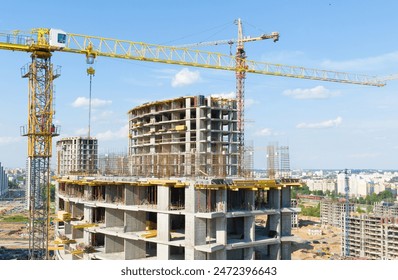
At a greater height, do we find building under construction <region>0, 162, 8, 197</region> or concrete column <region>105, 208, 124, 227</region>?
concrete column <region>105, 208, 124, 227</region>

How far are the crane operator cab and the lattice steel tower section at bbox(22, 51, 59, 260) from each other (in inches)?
52.9

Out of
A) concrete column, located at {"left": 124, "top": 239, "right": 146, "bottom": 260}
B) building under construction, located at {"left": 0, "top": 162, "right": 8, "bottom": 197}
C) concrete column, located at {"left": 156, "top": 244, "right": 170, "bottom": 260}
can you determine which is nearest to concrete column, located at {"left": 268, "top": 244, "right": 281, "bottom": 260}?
concrete column, located at {"left": 156, "top": 244, "right": 170, "bottom": 260}

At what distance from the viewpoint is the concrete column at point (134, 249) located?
2462 centimetres

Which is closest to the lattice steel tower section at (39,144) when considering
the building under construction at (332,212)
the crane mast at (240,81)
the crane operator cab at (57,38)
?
the crane operator cab at (57,38)

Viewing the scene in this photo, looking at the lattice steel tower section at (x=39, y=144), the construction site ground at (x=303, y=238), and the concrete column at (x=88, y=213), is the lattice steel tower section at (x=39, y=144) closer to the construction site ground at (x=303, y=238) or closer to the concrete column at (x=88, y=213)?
the concrete column at (x=88, y=213)

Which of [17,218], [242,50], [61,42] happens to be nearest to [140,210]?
[61,42]

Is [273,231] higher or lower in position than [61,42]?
lower

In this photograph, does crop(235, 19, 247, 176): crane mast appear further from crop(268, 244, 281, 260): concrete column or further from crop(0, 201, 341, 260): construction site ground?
crop(268, 244, 281, 260): concrete column

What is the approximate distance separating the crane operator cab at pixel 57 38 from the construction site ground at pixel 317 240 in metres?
32.2

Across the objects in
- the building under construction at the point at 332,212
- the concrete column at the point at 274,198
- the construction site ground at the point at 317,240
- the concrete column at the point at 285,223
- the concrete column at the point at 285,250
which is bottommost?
the construction site ground at the point at 317,240

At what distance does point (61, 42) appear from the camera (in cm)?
3384

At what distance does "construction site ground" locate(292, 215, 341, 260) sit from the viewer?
182 feet
